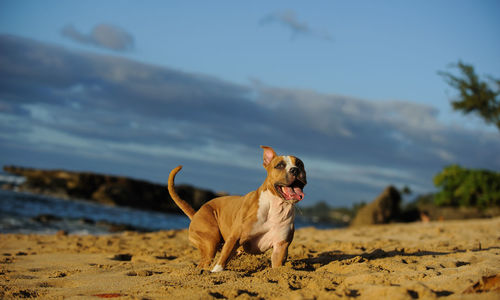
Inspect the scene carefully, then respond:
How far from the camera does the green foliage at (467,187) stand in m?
17.8

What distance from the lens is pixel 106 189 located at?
3478 cm

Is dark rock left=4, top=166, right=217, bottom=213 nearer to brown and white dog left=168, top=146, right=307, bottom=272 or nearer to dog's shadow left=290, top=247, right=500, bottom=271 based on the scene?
dog's shadow left=290, top=247, right=500, bottom=271

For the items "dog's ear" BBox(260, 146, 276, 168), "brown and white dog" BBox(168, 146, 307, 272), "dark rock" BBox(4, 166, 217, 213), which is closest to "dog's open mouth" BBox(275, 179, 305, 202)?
"brown and white dog" BBox(168, 146, 307, 272)

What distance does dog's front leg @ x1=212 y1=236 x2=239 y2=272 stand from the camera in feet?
15.3

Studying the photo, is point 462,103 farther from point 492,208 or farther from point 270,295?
point 270,295

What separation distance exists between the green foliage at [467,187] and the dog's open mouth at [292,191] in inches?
626

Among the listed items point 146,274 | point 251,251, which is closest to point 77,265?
point 146,274

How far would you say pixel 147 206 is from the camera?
3534 centimetres

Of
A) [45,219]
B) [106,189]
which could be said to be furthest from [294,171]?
[106,189]

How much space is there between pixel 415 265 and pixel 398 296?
1968 mm

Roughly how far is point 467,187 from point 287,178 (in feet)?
54.1

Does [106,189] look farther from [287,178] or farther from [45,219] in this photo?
[287,178]

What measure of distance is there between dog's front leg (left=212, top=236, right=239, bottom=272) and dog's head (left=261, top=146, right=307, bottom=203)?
0.72m

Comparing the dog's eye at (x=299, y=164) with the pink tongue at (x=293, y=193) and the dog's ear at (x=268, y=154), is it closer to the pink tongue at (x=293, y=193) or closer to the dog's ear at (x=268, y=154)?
the pink tongue at (x=293, y=193)
